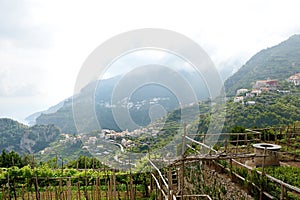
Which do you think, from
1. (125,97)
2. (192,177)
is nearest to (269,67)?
(192,177)

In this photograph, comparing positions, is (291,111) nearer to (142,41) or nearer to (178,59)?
(178,59)

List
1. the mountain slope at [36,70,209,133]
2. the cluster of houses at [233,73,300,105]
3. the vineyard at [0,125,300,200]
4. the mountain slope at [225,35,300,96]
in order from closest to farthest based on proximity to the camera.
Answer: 1. the vineyard at [0,125,300,200]
2. the mountain slope at [36,70,209,133]
3. the cluster of houses at [233,73,300,105]
4. the mountain slope at [225,35,300,96]

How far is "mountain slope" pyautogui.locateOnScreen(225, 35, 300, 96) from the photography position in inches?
842

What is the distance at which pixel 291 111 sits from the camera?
13.4 metres

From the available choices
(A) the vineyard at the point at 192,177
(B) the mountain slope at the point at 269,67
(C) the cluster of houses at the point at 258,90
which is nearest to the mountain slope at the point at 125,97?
(A) the vineyard at the point at 192,177

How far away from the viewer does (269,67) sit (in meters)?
24.0

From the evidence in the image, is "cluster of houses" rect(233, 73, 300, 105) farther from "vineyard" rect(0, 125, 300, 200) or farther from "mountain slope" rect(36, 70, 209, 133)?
"mountain slope" rect(36, 70, 209, 133)

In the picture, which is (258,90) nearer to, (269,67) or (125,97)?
(269,67)

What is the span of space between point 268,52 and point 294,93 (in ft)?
51.1

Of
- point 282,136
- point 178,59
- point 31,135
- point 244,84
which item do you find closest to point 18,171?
point 178,59

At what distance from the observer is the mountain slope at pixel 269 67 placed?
21.4 metres

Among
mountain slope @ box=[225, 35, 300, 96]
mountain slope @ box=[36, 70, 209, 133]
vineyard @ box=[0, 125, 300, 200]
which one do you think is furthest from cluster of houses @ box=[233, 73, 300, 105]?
mountain slope @ box=[36, 70, 209, 133]

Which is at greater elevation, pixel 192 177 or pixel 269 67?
pixel 269 67

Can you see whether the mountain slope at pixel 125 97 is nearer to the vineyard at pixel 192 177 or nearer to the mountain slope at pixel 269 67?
the vineyard at pixel 192 177
